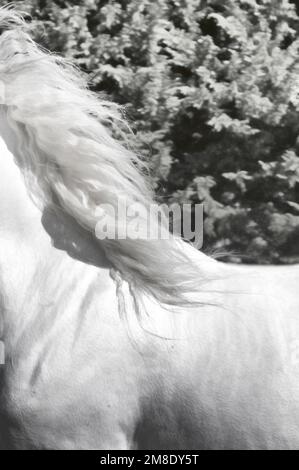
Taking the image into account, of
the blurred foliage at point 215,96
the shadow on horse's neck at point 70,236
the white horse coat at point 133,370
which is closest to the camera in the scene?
the white horse coat at point 133,370

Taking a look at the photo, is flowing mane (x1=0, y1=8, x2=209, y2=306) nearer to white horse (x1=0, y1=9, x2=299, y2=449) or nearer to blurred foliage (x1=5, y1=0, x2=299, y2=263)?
white horse (x1=0, y1=9, x2=299, y2=449)

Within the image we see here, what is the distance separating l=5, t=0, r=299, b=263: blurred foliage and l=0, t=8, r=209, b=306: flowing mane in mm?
1593

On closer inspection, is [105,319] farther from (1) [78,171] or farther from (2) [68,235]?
(1) [78,171]

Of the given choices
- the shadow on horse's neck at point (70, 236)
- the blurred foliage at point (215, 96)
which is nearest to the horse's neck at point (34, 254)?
the shadow on horse's neck at point (70, 236)

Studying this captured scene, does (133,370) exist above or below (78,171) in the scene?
below

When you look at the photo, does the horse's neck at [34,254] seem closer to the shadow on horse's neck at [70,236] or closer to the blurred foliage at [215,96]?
the shadow on horse's neck at [70,236]

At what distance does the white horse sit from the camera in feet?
7.15

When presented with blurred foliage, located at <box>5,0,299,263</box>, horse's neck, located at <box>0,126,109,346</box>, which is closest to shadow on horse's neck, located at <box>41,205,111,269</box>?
horse's neck, located at <box>0,126,109,346</box>

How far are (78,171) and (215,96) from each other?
1.78 metres

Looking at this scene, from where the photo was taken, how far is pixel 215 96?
3918 millimetres

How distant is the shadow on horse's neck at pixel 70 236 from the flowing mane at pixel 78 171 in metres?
0.03

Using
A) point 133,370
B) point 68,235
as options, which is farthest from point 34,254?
point 133,370

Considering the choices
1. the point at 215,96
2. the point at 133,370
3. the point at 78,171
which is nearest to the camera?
the point at 133,370

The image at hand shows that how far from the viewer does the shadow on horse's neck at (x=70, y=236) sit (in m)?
2.29
